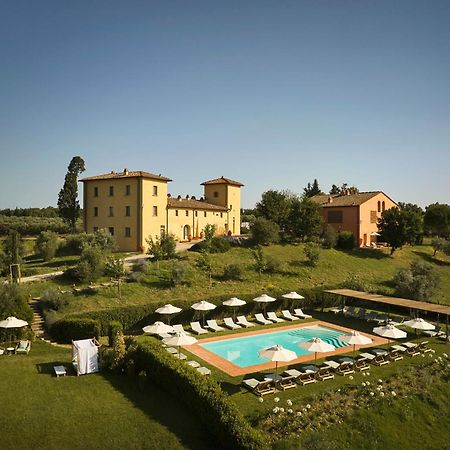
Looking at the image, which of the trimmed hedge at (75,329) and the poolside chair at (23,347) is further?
the trimmed hedge at (75,329)

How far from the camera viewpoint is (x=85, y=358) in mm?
16219

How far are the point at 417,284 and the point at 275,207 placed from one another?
19331 mm

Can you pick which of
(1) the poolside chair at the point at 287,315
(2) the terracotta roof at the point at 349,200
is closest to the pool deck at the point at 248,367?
(1) the poolside chair at the point at 287,315

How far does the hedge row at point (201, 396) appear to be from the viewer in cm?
1077

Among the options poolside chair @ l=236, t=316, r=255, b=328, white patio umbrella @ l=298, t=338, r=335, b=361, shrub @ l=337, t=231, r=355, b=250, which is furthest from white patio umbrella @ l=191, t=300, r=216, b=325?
shrub @ l=337, t=231, r=355, b=250

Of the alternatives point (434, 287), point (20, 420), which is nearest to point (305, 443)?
point (20, 420)

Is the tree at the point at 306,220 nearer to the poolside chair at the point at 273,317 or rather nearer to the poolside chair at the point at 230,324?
the poolside chair at the point at 273,317

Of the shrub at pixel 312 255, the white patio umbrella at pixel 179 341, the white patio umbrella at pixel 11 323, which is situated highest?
the shrub at pixel 312 255

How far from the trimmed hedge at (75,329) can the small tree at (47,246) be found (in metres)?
15.8

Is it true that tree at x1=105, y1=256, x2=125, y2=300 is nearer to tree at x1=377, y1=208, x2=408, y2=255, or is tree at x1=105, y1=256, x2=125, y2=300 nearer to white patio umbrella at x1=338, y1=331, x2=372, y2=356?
white patio umbrella at x1=338, y1=331, x2=372, y2=356

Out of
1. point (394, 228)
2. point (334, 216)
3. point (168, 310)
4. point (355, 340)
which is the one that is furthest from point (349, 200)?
point (355, 340)

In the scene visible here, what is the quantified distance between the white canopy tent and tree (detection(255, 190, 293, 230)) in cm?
3285

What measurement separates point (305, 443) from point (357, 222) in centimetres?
4179

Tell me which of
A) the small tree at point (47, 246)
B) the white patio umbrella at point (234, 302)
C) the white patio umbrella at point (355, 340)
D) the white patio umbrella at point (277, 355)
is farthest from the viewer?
the small tree at point (47, 246)
